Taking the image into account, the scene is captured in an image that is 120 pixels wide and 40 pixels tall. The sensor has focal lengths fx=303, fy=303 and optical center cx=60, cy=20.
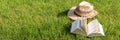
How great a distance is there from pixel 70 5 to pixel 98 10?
50 centimetres

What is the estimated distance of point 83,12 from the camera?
498 centimetres

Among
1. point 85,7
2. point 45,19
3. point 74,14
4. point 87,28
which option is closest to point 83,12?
point 85,7

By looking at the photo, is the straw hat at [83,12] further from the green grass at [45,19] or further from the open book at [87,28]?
the open book at [87,28]

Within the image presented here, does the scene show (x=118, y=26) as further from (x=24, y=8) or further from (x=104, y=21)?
(x=24, y=8)

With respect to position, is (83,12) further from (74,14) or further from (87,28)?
(87,28)

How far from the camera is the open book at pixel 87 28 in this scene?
462 centimetres

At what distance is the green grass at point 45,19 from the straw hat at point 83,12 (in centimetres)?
9

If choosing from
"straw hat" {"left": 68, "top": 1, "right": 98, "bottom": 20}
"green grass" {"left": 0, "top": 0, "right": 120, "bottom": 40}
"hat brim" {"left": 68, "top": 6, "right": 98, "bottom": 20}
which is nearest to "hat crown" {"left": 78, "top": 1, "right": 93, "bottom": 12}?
"straw hat" {"left": 68, "top": 1, "right": 98, "bottom": 20}

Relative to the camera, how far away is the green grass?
15.4 feet

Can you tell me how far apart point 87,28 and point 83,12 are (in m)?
0.35

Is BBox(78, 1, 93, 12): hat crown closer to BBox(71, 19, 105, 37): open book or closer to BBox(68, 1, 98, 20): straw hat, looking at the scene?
BBox(68, 1, 98, 20): straw hat

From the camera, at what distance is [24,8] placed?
5.33 m

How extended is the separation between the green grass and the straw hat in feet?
0.30

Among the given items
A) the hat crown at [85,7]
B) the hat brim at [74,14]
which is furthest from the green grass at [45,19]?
the hat crown at [85,7]
